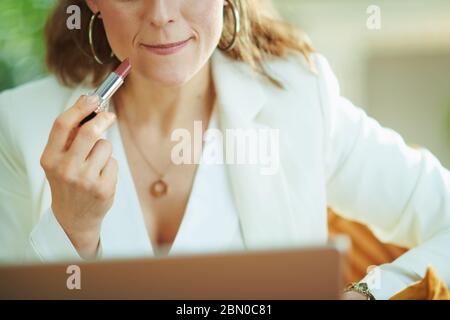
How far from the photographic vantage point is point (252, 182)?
35.6 inches

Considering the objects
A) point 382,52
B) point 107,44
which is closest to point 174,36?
point 107,44

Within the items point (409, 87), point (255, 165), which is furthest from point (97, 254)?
point (409, 87)

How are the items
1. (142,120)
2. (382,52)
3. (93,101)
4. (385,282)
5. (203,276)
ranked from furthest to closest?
(382,52), (142,120), (385,282), (93,101), (203,276)

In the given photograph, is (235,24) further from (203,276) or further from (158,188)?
(203,276)

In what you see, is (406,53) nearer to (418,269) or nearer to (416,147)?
(416,147)

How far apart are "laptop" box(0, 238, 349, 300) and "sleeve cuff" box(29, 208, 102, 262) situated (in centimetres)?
12

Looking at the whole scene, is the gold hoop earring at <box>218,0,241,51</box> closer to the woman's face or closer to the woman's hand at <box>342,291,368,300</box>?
the woman's face

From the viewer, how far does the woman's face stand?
0.82 m

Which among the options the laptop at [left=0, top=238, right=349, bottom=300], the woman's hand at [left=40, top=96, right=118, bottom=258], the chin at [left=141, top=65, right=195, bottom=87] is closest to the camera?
the laptop at [left=0, top=238, right=349, bottom=300]

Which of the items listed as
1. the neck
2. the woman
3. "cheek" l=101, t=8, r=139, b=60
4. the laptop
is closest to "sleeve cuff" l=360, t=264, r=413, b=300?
the woman

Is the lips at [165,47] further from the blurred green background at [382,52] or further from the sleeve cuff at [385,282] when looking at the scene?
the sleeve cuff at [385,282]

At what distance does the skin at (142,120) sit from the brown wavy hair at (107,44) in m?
0.04

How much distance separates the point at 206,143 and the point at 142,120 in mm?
104

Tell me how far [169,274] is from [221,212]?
0.32 metres
